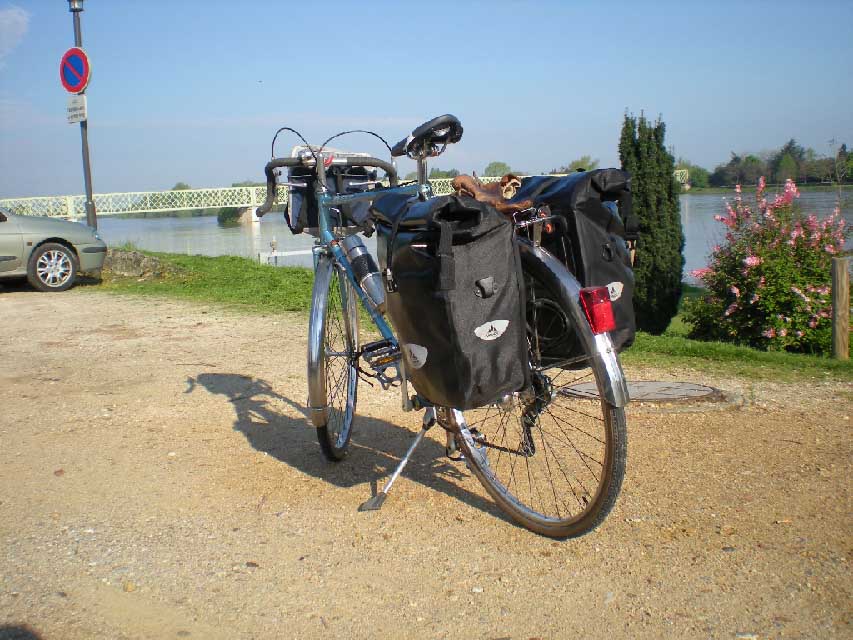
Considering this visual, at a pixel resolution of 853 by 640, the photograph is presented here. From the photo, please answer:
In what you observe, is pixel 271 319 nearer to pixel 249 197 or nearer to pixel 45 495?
pixel 45 495

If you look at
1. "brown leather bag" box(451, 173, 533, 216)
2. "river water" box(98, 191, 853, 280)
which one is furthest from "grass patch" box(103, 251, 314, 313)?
"brown leather bag" box(451, 173, 533, 216)

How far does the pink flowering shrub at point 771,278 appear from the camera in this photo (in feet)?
24.3

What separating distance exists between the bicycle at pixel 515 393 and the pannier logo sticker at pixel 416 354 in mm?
444

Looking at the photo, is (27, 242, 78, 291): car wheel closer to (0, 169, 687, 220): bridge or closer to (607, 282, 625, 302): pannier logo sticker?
(0, 169, 687, 220): bridge

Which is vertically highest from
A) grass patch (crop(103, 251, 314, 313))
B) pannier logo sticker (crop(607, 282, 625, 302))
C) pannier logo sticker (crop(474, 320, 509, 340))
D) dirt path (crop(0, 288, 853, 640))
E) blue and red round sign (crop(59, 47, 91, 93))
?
blue and red round sign (crop(59, 47, 91, 93))

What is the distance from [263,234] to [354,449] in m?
19.0

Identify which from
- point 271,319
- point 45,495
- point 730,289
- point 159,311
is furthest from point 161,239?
point 45,495

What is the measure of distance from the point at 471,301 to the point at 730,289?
5921 mm

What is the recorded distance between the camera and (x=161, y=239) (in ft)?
66.0

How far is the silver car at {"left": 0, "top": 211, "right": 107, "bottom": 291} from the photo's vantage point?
11430 millimetres

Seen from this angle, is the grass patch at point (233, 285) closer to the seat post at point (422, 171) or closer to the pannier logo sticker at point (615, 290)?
the seat post at point (422, 171)

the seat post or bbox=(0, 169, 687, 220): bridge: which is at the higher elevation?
bbox=(0, 169, 687, 220): bridge

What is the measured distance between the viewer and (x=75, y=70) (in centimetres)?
1284

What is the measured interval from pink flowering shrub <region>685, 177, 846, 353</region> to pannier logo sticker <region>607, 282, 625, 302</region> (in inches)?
195
